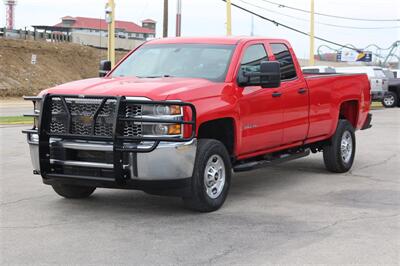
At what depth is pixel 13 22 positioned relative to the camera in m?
126

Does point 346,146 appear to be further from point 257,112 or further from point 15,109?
point 15,109

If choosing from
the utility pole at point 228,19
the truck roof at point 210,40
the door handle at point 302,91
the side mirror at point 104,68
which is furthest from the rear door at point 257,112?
the utility pole at point 228,19

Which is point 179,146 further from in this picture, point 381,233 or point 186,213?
point 381,233

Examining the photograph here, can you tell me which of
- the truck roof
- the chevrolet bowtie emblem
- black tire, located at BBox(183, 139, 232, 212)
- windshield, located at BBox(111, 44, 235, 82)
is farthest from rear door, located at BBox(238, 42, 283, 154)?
the chevrolet bowtie emblem

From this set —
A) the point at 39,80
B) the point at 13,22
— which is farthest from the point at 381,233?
the point at 13,22

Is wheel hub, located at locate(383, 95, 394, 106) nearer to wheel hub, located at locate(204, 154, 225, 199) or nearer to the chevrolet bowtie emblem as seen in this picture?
wheel hub, located at locate(204, 154, 225, 199)

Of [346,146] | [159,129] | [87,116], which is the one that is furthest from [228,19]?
[159,129]

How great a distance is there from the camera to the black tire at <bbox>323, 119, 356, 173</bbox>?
9523mm

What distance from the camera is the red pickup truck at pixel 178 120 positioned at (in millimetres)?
6223

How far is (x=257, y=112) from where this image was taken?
24.7 feet

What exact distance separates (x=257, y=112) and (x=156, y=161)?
1.86 m

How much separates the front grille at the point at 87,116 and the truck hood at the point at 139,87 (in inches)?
5.0

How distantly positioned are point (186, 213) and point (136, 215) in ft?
1.82

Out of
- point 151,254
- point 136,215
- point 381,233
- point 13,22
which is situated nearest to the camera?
point 151,254
